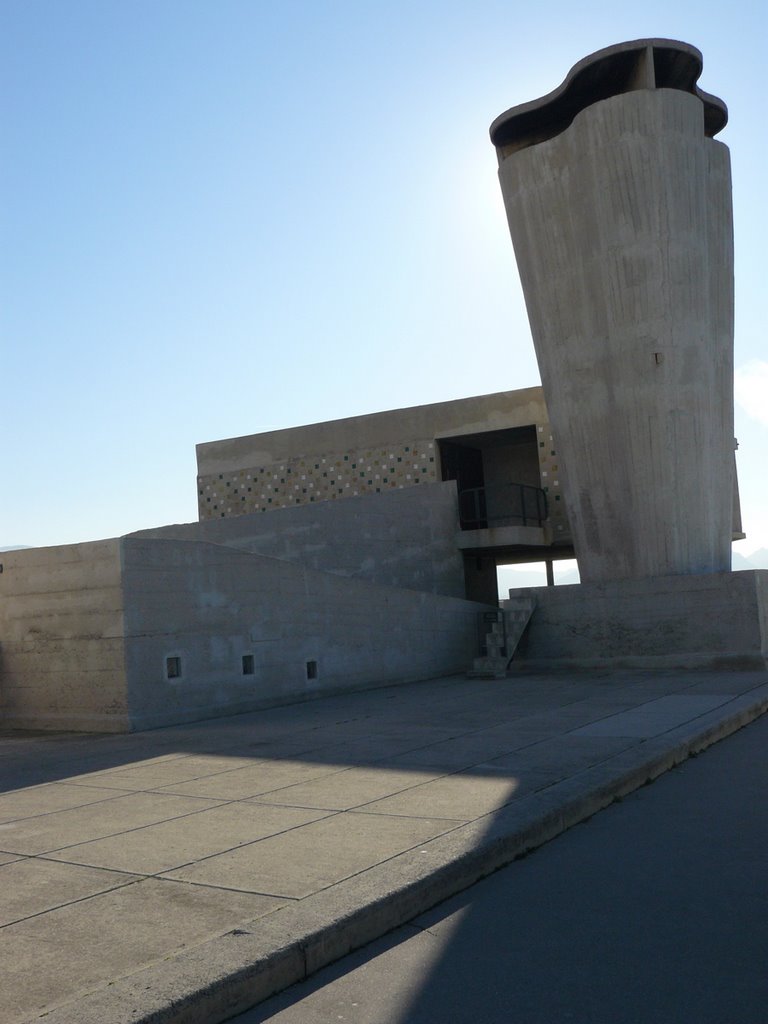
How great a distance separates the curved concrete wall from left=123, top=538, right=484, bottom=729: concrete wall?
14.9 feet

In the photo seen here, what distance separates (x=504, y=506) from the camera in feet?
88.1

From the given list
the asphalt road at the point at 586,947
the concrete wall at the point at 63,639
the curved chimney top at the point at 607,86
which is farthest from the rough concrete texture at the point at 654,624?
the asphalt road at the point at 586,947

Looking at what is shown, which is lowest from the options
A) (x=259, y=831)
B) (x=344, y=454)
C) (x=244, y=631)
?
(x=259, y=831)

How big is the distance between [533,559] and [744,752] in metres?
22.4

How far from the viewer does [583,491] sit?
1942 cm

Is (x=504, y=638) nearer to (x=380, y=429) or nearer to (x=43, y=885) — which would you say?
(x=380, y=429)

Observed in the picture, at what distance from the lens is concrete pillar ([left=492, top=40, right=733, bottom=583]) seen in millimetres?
18344

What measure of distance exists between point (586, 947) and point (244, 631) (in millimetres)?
10422

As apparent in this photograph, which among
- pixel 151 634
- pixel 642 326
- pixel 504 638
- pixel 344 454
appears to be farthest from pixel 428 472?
pixel 151 634

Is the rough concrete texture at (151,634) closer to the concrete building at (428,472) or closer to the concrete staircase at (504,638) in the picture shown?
the concrete staircase at (504,638)

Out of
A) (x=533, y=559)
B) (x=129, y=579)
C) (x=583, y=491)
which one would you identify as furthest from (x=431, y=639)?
(x=533, y=559)

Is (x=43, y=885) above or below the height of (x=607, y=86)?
below

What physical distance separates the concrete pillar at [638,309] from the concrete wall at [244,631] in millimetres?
4644

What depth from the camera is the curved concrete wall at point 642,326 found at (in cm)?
1834
